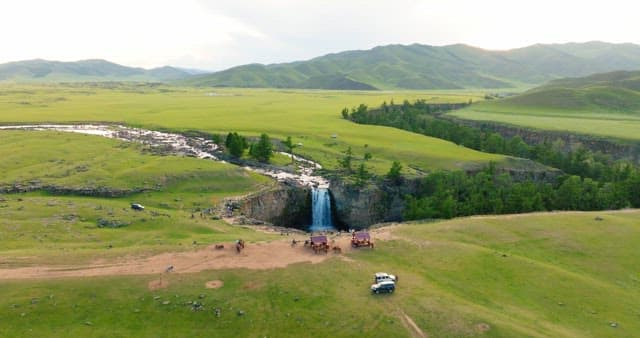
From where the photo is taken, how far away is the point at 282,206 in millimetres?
93125

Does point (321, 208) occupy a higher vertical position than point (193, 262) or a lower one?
lower

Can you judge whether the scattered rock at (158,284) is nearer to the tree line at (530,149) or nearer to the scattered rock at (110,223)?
the scattered rock at (110,223)

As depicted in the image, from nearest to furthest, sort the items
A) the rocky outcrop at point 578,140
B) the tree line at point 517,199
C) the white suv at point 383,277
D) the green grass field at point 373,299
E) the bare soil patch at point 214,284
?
the green grass field at point 373,299
the white suv at point 383,277
the bare soil patch at point 214,284
the tree line at point 517,199
the rocky outcrop at point 578,140

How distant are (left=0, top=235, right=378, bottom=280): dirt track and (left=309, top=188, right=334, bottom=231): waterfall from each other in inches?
1608

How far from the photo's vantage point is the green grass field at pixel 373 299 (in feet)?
135

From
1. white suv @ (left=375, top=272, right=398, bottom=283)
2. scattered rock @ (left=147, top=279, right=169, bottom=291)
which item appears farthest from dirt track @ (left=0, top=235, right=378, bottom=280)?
white suv @ (left=375, top=272, right=398, bottom=283)

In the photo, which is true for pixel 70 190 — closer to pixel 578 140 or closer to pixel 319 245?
pixel 319 245

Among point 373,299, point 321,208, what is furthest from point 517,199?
point 373,299

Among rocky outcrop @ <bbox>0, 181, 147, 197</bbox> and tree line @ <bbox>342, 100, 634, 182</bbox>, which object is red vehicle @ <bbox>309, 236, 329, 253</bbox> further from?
tree line @ <bbox>342, 100, 634, 182</bbox>

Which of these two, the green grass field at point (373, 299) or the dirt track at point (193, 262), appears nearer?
the green grass field at point (373, 299)

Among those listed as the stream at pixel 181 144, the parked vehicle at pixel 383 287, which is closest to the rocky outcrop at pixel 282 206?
the stream at pixel 181 144

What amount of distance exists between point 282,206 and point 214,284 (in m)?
46.7

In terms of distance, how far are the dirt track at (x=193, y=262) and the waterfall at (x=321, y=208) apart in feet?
134

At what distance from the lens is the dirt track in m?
48.5
